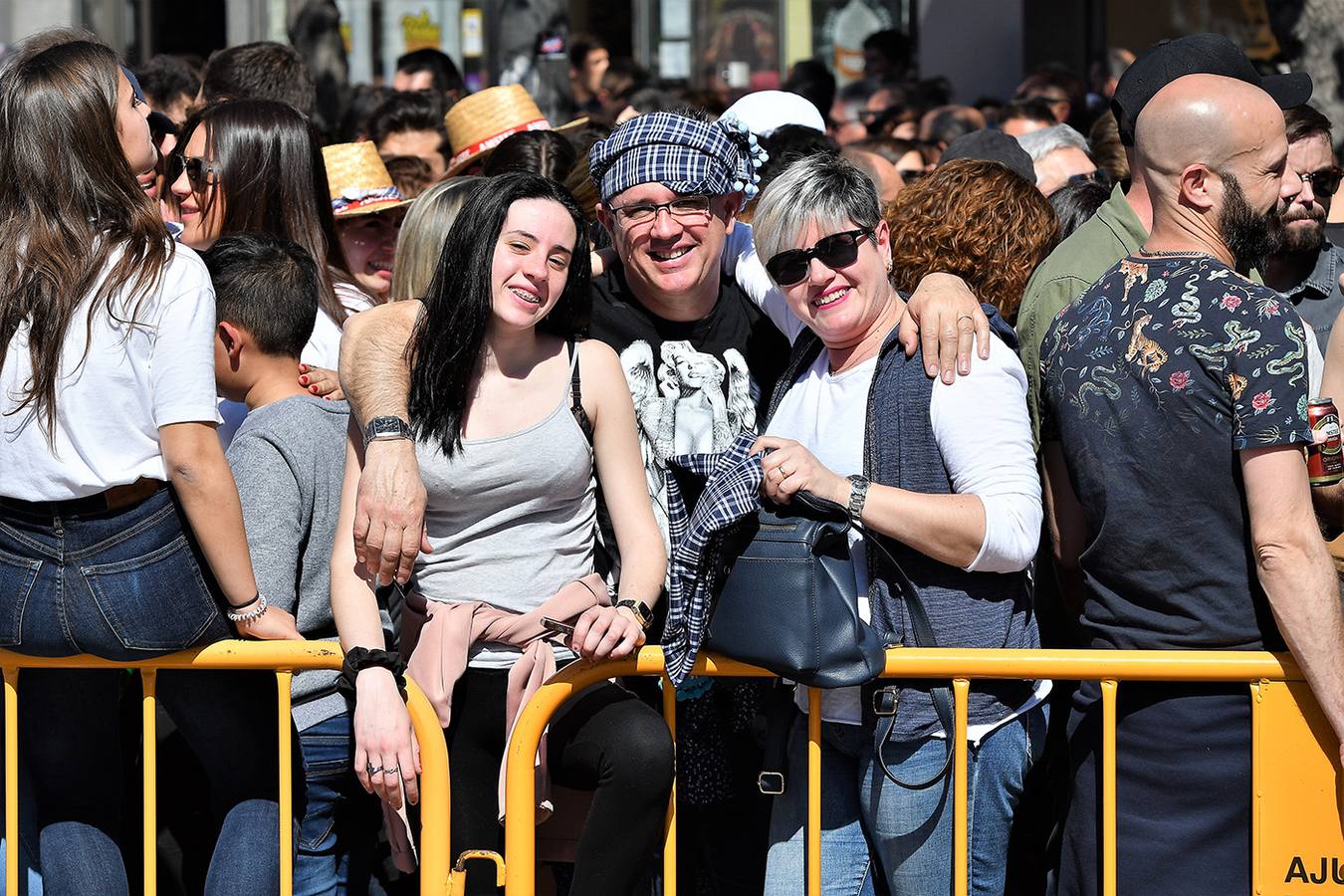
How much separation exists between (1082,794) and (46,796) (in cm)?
217

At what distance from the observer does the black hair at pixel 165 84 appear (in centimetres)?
721

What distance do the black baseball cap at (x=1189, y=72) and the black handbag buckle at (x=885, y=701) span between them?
1606mm

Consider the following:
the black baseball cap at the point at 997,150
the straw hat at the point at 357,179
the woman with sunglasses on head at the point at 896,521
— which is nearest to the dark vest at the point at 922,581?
the woman with sunglasses on head at the point at 896,521

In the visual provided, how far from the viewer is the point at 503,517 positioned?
3061 mm

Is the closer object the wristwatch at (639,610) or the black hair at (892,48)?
the wristwatch at (639,610)

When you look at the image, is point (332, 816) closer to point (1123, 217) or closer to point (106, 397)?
point (106, 397)

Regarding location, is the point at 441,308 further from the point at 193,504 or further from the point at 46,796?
the point at 46,796

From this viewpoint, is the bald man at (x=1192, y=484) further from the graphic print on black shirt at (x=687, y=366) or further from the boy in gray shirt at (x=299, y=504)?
the boy in gray shirt at (x=299, y=504)

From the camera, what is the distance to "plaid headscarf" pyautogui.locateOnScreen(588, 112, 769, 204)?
346cm

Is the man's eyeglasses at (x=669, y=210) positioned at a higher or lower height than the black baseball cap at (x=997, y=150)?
lower

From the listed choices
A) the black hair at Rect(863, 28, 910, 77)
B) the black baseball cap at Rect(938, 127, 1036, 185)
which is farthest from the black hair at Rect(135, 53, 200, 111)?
the black hair at Rect(863, 28, 910, 77)

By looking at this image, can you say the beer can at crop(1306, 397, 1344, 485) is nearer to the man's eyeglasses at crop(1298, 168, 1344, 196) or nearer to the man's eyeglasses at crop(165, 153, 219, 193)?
the man's eyeglasses at crop(1298, 168, 1344, 196)

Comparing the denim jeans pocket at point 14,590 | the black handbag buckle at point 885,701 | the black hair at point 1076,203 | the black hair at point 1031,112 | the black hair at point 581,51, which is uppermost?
the black hair at point 581,51

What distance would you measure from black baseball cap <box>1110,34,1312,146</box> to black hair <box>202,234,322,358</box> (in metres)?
2.08
